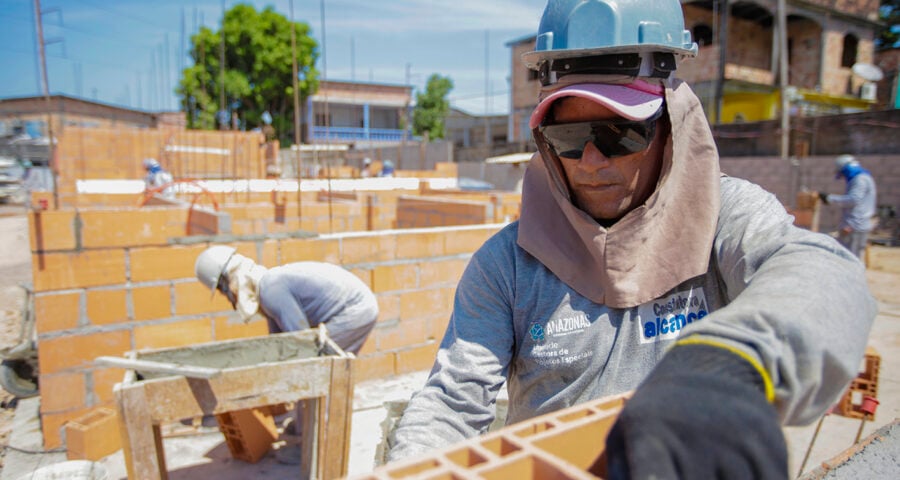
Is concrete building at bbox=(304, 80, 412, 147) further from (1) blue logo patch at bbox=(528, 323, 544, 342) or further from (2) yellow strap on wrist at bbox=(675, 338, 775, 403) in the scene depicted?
(2) yellow strap on wrist at bbox=(675, 338, 775, 403)

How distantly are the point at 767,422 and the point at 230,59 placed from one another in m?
31.6

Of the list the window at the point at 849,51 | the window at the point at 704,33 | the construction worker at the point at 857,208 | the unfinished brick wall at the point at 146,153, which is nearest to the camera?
the construction worker at the point at 857,208

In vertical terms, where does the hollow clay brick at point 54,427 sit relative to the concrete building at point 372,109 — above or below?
below

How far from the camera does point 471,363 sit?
136 cm

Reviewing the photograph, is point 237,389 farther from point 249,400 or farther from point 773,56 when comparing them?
point 773,56

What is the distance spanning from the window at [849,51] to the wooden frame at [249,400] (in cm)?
2884

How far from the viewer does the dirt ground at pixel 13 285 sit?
486 cm

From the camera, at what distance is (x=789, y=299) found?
0.83 m

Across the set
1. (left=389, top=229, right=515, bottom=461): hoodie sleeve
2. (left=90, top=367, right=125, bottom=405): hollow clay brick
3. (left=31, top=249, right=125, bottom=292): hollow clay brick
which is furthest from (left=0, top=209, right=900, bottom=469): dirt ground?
(left=389, top=229, right=515, bottom=461): hoodie sleeve

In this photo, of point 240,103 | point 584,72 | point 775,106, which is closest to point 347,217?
point 584,72

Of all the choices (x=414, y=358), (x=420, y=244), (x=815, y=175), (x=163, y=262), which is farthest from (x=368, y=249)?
(x=815, y=175)

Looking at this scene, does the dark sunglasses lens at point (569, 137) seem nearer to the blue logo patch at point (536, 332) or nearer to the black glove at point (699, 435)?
the blue logo patch at point (536, 332)

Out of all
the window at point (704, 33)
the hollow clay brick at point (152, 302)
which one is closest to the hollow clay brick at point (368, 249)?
the hollow clay brick at point (152, 302)

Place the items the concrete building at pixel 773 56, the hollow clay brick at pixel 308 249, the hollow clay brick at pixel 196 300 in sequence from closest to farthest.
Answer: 1. the hollow clay brick at pixel 196 300
2. the hollow clay brick at pixel 308 249
3. the concrete building at pixel 773 56
